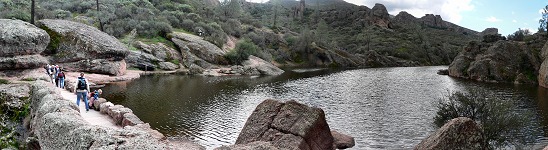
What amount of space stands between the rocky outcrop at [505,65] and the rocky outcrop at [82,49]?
239ft

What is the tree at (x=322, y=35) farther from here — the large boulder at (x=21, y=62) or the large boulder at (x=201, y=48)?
the large boulder at (x=21, y=62)

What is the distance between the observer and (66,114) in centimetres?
1477

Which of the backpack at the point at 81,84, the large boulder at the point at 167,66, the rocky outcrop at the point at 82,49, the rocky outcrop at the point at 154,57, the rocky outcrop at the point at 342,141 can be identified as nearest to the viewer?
the rocky outcrop at the point at 342,141

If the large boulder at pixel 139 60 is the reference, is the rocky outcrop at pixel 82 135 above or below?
above

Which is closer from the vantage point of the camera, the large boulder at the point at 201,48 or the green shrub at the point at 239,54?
the large boulder at the point at 201,48

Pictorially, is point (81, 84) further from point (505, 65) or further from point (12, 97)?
point (505, 65)

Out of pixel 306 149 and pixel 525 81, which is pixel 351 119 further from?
pixel 525 81

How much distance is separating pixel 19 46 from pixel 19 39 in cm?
87

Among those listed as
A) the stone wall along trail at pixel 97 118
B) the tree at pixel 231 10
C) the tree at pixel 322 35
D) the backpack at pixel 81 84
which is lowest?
the stone wall along trail at pixel 97 118

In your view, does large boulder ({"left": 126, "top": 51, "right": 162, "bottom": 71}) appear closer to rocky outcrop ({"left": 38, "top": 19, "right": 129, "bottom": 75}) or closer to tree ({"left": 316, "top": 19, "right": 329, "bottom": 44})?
rocky outcrop ({"left": 38, "top": 19, "right": 129, "bottom": 75})

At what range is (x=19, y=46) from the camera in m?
44.1

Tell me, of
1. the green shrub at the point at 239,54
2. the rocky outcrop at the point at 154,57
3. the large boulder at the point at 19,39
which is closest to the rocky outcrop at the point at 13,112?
the large boulder at the point at 19,39

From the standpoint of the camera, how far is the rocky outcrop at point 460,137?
57.6 ft

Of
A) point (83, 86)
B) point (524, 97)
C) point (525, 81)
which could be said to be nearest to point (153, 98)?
point (83, 86)
